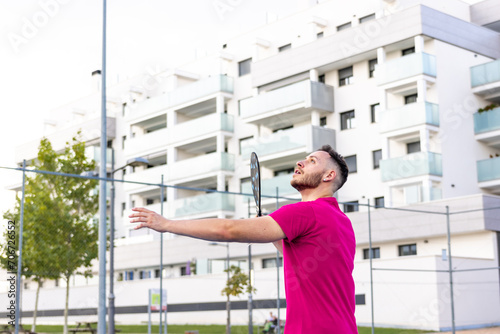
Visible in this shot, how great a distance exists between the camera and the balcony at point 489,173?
3503 cm

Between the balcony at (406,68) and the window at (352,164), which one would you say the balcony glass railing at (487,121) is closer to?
the balcony at (406,68)

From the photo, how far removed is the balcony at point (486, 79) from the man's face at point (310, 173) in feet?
111

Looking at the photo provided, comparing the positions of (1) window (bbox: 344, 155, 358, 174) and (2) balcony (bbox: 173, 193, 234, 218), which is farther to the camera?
(2) balcony (bbox: 173, 193, 234, 218)

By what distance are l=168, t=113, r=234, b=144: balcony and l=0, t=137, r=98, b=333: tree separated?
597 inches

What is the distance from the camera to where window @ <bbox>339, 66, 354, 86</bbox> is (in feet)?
133

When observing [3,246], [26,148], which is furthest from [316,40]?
[26,148]

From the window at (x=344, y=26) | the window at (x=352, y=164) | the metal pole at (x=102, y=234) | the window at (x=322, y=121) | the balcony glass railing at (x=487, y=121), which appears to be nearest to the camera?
the metal pole at (x=102, y=234)

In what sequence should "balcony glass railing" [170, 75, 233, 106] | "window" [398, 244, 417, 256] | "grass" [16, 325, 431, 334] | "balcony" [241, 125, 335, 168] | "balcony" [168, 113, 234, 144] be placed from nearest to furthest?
"grass" [16, 325, 431, 334], "window" [398, 244, 417, 256], "balcony" [241, 125, 335, 168], "balcony" [168, 113, 234, 144], "balcony glass railing" [170, 75, 233, 106]

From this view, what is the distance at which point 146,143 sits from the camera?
172 feet

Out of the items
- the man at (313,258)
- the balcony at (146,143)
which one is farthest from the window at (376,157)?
the man at (313,258)

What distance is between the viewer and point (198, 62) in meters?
53.3

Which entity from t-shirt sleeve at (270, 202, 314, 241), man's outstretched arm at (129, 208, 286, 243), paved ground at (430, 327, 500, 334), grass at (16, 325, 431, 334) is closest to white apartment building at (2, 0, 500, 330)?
paved ground at (430, 327, 500, 334)

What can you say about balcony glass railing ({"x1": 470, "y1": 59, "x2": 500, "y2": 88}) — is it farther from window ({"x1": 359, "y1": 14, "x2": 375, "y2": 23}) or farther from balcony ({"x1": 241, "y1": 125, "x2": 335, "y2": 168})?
balcony ({"x1": 241, "y1": 125, "x2": 335, "y2": 168})

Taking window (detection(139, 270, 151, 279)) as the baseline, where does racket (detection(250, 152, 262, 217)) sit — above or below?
above
